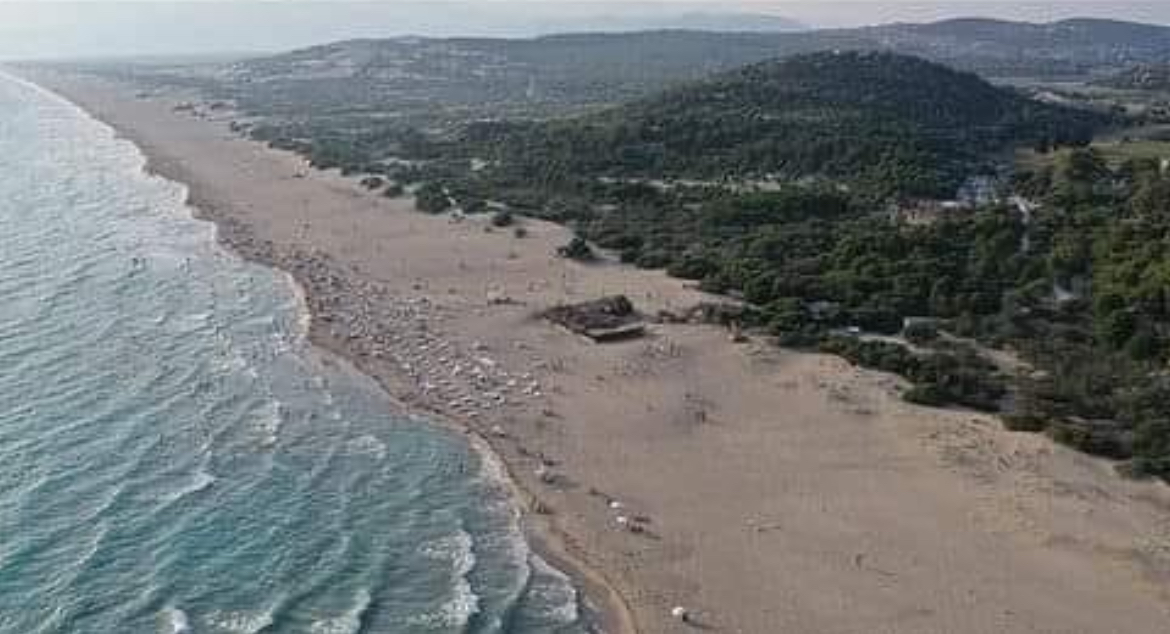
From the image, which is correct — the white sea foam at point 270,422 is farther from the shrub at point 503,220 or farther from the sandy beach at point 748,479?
A: the shrub at point 503,220

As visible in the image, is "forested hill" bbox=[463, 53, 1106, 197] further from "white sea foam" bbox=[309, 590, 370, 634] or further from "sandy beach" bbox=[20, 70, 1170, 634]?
"white sea foam" bbox=[309, 590, 370, 634]

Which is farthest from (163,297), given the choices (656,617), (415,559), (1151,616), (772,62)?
(772,62)

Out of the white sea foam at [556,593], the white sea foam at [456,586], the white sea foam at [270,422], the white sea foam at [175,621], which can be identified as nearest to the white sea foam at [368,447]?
the white sea foam at [270,422]

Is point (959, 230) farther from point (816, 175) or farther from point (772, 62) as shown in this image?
point (772, 62)

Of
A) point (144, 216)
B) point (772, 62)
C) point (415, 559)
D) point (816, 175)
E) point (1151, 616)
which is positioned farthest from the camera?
point (772, 62)

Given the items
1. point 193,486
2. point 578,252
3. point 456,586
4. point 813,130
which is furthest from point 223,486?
point 813,130

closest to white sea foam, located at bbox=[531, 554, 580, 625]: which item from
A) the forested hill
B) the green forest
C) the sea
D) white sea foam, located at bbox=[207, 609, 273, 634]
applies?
the sea
